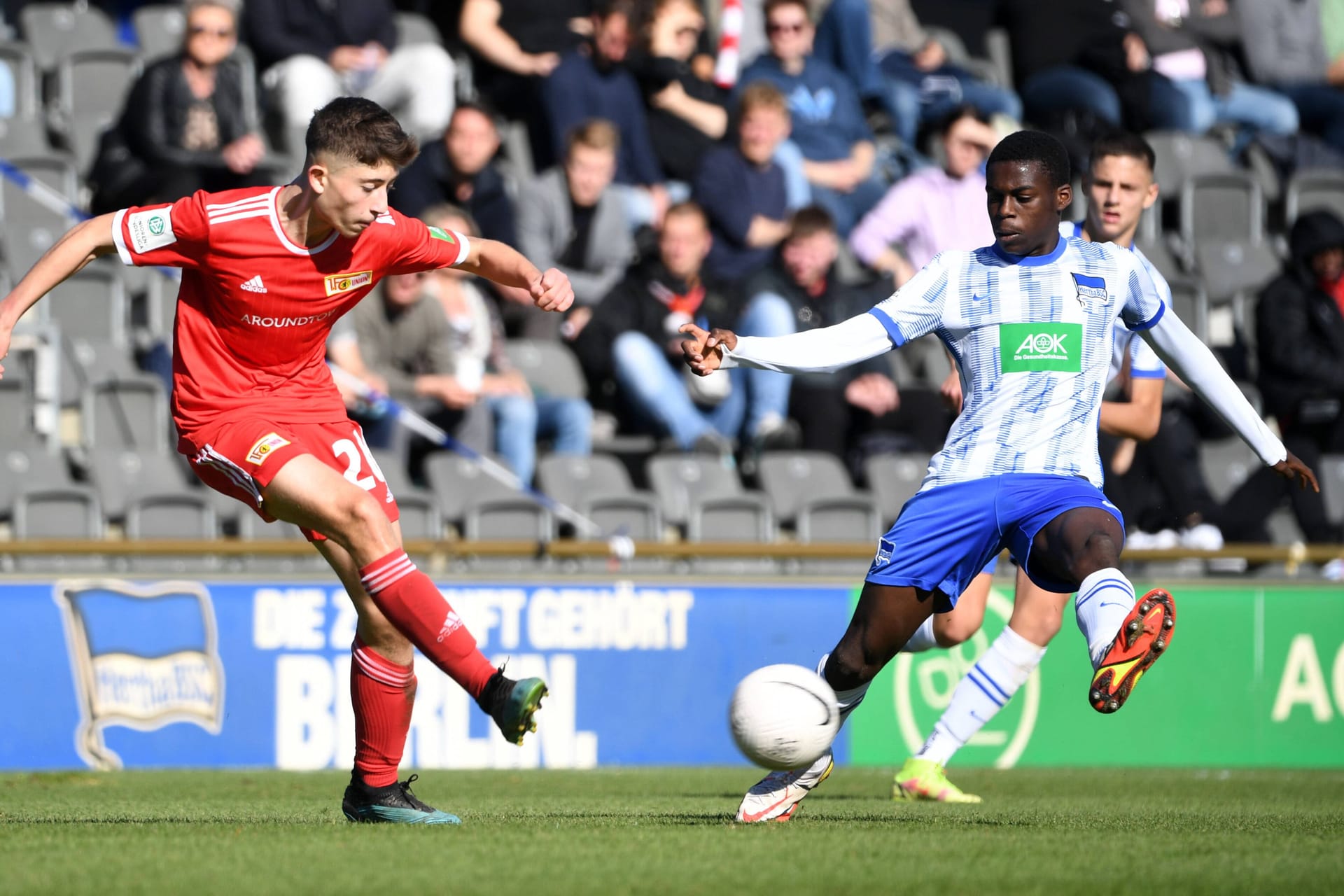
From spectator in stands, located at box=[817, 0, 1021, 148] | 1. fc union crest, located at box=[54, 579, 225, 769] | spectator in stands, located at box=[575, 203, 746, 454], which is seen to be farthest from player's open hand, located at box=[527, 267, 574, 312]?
spectator in stands, located at box=[817, 0, 1021, 148]

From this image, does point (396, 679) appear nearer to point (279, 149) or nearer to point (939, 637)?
point (939, 637)

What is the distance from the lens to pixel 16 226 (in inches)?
452

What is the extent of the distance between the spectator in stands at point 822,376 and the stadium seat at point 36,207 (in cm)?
462

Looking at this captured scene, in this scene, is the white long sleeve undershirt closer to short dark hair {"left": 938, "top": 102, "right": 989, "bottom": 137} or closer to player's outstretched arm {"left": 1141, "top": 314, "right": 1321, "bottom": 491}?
player's outstretched arm {"left": 1141, "top": 314, "right": 1321, "bottom": 491}

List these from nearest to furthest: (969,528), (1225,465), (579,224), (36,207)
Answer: (969,528)
(36,207)
(579,224)
(1225,465)

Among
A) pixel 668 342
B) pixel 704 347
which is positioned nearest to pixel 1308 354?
pixel 668 342

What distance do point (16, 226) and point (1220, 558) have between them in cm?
795

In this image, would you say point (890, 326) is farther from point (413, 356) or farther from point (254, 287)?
point (413, 356)

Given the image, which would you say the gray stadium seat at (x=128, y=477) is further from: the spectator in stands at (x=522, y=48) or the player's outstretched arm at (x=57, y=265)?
the player's outstretched arm at (x=57, y=265)

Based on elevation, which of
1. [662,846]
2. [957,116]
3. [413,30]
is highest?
[413,30]

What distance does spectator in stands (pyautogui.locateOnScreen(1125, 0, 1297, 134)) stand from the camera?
51.1 feet

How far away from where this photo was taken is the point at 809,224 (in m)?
12.3

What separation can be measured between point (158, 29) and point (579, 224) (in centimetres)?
367

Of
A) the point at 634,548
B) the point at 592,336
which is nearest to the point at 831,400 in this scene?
the point at 592,336
